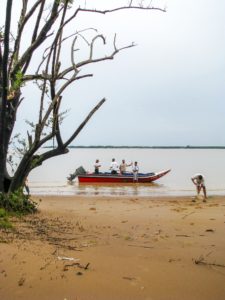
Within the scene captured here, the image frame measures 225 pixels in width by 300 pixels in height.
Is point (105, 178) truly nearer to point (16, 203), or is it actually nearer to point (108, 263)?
point (16, 203)

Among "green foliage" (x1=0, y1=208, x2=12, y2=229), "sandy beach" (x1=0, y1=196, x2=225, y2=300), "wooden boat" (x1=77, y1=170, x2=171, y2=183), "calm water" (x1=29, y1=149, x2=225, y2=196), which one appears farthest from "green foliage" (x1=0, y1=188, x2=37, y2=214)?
"wooden boat" (x1=77, y1=170, x2=171, y2=183)

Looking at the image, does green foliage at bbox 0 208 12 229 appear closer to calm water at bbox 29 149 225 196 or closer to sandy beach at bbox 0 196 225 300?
sandy beach at bbox 0 196 225 300

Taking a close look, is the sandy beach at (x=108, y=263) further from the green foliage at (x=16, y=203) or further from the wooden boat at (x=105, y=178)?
the wooden boat at (x=105, y=178)

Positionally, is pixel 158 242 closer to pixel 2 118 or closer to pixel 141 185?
pixel 2 118

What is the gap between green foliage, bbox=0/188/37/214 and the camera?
828 centimetres

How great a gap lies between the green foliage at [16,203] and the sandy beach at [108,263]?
1084 millimetres

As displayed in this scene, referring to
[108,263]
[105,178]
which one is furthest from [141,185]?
[108,263]

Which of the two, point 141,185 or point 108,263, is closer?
point 108,263

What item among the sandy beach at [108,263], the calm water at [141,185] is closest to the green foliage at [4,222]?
the sandy beach at [108,263]

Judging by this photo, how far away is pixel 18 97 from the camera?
9.38 m

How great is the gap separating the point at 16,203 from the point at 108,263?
4.16 metres

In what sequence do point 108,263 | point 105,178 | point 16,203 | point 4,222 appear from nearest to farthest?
point 108,263
point 4,222
point 16,203
point 105,178

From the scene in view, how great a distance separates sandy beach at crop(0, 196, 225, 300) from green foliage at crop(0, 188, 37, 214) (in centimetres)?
108

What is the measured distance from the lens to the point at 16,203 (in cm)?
842
